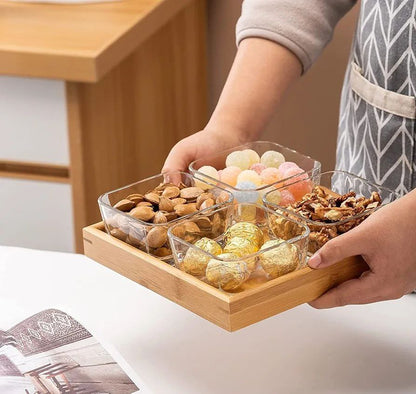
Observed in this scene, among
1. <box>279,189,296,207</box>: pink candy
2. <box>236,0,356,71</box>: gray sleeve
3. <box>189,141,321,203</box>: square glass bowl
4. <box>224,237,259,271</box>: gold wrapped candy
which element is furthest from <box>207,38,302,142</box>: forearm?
<box>224,237,259,271</box>: gold wrapped candy

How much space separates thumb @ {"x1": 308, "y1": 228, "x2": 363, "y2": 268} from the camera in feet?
2.66

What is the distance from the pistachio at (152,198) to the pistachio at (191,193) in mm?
28

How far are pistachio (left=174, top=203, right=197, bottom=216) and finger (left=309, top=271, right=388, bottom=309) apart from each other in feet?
0.50

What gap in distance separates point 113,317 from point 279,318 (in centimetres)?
18

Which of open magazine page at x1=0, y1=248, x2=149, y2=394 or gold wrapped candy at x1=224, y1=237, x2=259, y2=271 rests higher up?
gold wrapped candy at x1=224, y1=237, x2=259, y2=271

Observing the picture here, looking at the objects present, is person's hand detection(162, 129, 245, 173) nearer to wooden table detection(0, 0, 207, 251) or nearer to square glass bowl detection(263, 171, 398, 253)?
square glass bowl detection(263, 171, 398, 253)

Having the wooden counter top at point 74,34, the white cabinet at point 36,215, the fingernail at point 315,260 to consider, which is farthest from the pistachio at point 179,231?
the white cabinet at point 36,215

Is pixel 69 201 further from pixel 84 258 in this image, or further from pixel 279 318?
pixel 279 318

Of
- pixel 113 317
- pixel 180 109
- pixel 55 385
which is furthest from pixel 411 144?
pixel 180 109

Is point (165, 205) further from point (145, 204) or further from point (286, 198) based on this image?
point (286, 198)

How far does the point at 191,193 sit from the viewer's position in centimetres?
92

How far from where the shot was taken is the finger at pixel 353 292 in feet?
2.76

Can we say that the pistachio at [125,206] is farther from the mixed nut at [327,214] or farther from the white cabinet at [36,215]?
the white cabinet at [36,215]

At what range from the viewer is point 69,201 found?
1705 millimetres
